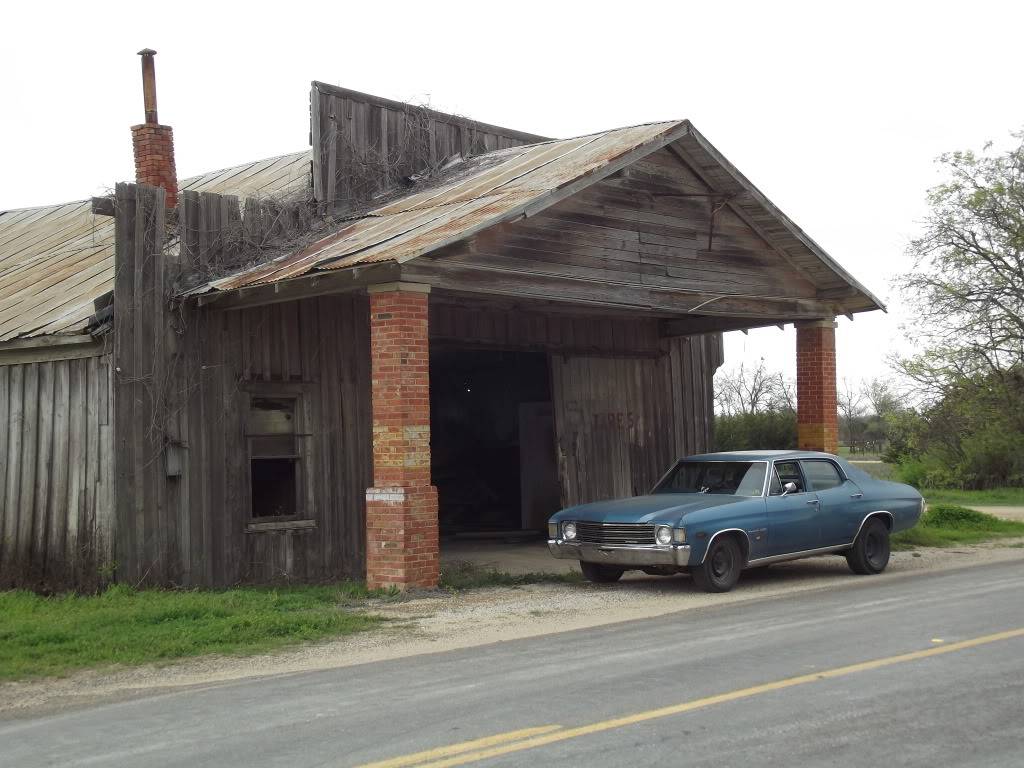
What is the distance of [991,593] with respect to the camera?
40.3 feet

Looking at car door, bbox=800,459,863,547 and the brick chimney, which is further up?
the brick chimney

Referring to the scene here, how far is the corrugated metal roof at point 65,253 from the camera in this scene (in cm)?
1424

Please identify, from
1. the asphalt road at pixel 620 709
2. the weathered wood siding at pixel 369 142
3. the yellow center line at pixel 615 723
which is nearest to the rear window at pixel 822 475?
the asphalt road at pixel 620 709

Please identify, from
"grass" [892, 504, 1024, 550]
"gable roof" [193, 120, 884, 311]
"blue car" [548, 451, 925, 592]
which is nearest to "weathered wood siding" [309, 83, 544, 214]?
"gable roof" [193, 120, 884, 311]

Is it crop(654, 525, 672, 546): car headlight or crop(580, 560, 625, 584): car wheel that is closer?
crop(654, 525, 672, 546): car headlight

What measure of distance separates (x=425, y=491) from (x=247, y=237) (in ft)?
13.7

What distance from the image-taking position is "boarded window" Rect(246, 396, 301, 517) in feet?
47.9

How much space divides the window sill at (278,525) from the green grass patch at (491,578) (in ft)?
5.87

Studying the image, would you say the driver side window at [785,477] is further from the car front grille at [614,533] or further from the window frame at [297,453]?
the window frame at [297,453]

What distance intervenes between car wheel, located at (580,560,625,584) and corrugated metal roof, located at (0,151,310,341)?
6296mm

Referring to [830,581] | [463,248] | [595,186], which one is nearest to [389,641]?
[463,248]

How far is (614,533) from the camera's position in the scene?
1294 centimetres

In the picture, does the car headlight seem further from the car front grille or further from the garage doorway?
the garage doorway

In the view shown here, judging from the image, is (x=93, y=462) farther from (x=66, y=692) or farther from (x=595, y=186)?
(x=595, y=186)
